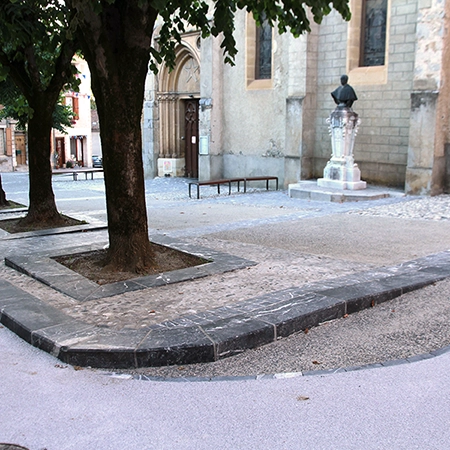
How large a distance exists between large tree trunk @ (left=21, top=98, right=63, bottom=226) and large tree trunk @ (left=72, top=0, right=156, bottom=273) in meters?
3.69

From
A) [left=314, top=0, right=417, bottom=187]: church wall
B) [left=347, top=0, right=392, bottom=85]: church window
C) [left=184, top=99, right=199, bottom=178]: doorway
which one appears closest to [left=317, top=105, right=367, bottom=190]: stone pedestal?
[left=314, top=0, right=417, bottom=187]: church wall

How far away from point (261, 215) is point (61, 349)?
25.6ft

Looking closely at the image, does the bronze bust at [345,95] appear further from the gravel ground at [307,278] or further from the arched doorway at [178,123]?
the arched doorway at [178,123]

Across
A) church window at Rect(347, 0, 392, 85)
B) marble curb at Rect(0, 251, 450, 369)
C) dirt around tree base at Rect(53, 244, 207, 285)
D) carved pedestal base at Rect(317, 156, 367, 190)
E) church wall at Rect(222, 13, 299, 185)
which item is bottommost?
marble curb at Rect(0, 251, 450, 369)

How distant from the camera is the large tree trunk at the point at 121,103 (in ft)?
20.2

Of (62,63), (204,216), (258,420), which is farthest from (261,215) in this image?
(258,420)

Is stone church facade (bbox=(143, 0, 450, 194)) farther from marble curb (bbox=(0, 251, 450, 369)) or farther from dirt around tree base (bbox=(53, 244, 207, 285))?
marble curb (bbox=(0, 251, 450, 369))

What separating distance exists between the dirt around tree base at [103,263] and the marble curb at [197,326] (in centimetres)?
88

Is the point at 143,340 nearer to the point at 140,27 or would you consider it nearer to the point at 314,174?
the point at 140,27

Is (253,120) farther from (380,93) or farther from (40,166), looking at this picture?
(40,166)

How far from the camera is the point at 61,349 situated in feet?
13.8

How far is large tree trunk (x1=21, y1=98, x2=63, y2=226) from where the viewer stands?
9.77 m

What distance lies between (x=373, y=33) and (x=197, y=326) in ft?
43.4

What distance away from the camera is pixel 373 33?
15617mm
